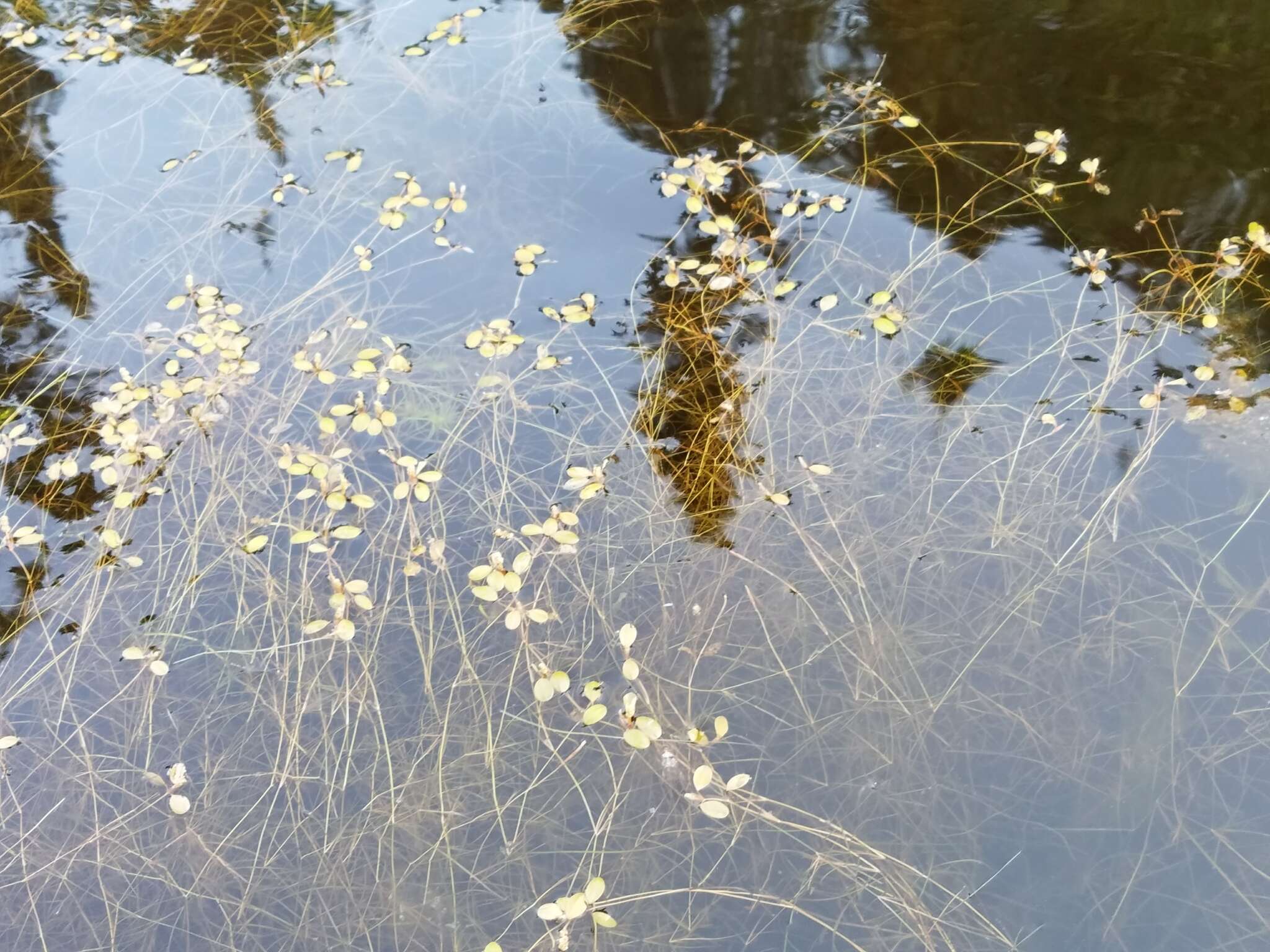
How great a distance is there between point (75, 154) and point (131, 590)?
2.20 m

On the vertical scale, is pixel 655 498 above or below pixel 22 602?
above

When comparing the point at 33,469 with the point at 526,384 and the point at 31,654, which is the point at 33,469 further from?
the point at 526,384

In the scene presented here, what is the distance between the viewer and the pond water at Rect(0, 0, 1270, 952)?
180 cm

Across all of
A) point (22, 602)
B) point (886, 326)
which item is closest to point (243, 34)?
point (22, 602)

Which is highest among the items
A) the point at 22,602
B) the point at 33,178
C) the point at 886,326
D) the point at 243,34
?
the point at 243,34

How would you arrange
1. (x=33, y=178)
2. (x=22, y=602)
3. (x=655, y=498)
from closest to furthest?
(x=22, y=602) → (x=655, y=498) → (x=33, y=178)

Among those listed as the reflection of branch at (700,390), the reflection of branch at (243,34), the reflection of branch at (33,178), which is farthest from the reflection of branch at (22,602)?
the reflection of branch at (243,34)

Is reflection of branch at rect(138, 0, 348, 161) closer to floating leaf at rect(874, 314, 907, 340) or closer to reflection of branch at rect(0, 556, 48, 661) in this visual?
reflection of branch at rect(0, 556, 48, 661)

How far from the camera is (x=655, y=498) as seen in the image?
2.28 meters

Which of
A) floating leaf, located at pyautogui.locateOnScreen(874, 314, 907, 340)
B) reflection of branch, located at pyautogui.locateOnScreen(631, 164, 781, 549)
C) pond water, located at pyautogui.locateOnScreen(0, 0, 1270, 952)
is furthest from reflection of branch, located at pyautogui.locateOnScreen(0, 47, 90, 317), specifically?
floating leaf, located at pyautogui.locateOnScreen(874, 314, 907, 340)

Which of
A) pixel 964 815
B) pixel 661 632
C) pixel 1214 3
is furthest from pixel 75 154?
pixel 1214 3

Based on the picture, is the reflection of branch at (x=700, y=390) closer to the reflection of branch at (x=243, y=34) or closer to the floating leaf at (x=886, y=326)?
the floating leaf at (x=886, y=326)

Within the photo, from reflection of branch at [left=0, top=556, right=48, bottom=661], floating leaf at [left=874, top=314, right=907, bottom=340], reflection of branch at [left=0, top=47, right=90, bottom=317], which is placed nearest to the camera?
reflection of branch at [left=0, top=556, right=48, bottom=661]

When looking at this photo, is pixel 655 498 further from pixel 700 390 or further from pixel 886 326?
pixel 886 326
